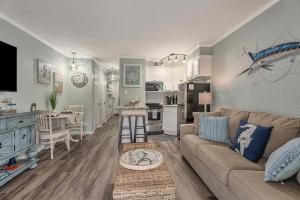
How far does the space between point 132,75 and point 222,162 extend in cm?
421

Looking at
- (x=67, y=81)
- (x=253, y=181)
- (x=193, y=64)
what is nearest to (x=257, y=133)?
(x=253, y=181)

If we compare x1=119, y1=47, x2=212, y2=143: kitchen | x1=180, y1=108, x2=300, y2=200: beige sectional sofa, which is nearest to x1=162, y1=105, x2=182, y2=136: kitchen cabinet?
x1=119, y1=47, x2=212, y2=143: kitchen

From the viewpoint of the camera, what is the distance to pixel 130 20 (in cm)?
289

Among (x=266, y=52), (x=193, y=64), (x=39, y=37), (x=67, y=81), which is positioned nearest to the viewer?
(x=266, y=52)

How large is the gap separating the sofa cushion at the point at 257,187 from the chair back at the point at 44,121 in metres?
3.27

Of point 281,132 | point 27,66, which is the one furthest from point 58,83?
point 281,132

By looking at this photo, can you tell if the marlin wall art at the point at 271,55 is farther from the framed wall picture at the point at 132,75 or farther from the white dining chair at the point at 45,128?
the white dining chair at the point at 45,128

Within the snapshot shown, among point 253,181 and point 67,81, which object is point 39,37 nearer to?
point 67,81

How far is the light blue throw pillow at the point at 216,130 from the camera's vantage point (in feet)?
8.30

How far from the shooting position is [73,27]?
10.5ft

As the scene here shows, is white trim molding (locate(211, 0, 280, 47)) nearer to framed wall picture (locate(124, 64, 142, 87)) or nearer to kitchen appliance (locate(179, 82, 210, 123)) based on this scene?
kitchen appliance (locate(179, 82, 210, 123))

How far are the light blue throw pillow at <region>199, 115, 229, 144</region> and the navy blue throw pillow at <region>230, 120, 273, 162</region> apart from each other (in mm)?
438

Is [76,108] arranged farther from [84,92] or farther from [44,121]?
[44,121]

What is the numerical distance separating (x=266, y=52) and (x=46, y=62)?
4.52m
